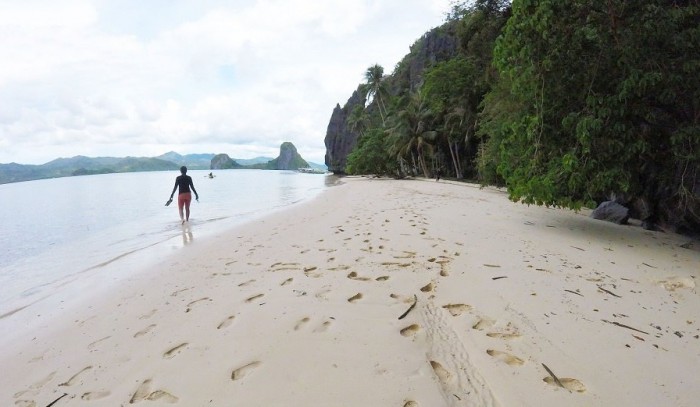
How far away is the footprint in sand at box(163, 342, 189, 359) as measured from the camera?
2.55m

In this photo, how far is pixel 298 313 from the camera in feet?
9.98

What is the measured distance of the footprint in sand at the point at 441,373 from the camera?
6.68ft

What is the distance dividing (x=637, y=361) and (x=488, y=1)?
85.3 ft

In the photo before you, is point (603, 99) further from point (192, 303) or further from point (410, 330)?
point (192, 303)

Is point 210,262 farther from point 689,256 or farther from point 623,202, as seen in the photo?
point 623,202

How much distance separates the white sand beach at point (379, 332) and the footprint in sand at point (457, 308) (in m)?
0.02

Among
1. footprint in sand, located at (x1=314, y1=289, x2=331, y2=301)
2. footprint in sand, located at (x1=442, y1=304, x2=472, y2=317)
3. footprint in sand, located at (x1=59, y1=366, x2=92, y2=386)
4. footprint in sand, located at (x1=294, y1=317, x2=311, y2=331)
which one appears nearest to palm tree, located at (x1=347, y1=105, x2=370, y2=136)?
footprint in sand, located at (x1=314, y1=289, x2=331, y2=301)

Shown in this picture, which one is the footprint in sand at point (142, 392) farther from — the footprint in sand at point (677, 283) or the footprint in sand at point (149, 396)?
the footprint in sand at point (677, 283)

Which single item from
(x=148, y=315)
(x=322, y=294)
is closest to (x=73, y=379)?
(x=148, y=315)

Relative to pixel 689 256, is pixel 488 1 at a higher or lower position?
higher

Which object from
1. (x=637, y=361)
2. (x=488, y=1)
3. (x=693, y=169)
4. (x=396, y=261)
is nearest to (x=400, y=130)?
(x=488, y=1)

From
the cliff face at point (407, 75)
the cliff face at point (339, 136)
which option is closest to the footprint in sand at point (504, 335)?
the cliff face at point (407, 75)

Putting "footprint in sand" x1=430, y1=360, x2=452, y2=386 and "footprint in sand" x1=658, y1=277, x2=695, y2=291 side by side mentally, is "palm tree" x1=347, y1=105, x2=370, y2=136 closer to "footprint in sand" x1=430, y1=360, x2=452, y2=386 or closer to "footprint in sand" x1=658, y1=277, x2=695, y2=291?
"footprint in sand" x1=658, y1=277, x2=695, y2=291

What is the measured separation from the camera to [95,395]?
2.20m
